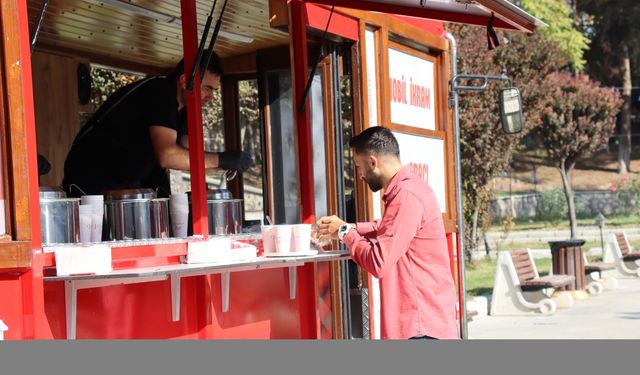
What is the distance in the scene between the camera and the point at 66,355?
1.90m

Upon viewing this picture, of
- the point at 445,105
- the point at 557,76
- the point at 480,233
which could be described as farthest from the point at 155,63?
the point at 557,76

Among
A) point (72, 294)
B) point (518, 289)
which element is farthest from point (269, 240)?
point (518, 289)

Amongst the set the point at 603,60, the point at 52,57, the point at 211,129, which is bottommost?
the point at 211,129

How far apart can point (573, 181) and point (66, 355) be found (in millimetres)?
42430

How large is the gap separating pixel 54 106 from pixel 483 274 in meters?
12.6

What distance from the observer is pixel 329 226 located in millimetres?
5000

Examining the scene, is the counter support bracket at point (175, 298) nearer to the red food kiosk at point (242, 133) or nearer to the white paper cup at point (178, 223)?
the red food kiosk at point (242, 133)

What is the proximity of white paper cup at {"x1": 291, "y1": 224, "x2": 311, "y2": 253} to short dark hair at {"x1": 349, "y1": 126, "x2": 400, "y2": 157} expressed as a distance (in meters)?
0.41

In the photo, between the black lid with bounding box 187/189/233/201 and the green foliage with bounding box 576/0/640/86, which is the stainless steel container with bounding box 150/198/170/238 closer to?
the black lid with bounding box 187/189/233/201

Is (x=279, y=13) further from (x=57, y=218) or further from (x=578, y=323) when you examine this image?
(x=578, y=323)

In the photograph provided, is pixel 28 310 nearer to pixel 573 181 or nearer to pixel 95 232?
pixel 95 232

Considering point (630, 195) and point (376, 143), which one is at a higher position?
point (376, 143)

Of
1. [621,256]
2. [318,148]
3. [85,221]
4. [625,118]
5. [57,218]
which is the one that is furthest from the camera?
[625,118]

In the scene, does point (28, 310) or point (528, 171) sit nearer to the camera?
point (28, 310)
